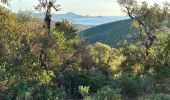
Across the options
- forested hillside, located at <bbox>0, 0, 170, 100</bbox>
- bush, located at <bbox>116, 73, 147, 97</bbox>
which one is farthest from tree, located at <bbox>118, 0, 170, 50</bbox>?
bush, located at <bbox>116, 73, 147, 97</bbox>

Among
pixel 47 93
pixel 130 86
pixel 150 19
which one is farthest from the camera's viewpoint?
pixel 150 19

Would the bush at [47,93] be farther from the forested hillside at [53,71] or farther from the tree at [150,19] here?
the tree at [150,19]

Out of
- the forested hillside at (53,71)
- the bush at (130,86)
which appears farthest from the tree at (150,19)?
the bush at (130,86)

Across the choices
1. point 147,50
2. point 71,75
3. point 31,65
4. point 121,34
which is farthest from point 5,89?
point 121,34

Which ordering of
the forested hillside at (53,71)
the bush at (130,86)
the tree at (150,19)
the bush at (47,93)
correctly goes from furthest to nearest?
the tree at (150,19) → the bush at (130,86) → the forested hillside at (53,71) → the bush at (47,93)

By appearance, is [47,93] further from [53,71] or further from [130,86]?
[53,71]

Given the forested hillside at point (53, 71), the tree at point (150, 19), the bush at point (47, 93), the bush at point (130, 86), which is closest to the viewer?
the bush at point (47, 93)

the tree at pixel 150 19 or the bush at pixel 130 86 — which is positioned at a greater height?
the tree at pixel 150 19

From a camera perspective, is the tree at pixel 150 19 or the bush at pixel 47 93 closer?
the bush at pixel 47 93

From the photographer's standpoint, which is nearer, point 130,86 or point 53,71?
point 130,86

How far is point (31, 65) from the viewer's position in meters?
28.1

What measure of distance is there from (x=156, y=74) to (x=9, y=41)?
10115 millimetres

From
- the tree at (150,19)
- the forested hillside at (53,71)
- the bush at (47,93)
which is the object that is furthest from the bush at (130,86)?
the tree at (150,19)

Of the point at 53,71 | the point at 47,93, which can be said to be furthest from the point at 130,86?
the point at 53,71
